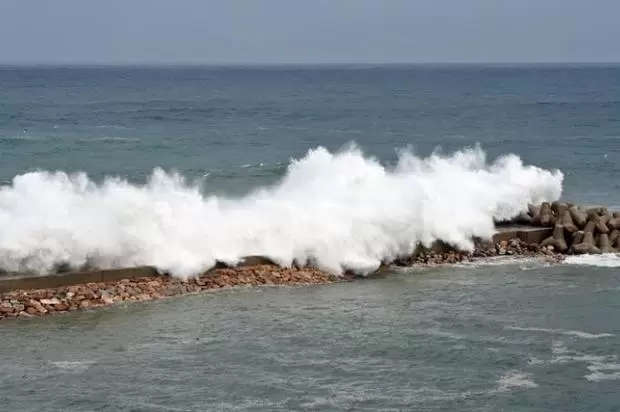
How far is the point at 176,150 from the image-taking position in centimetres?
5556

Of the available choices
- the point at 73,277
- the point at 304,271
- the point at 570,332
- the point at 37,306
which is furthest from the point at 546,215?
the point at 37,306

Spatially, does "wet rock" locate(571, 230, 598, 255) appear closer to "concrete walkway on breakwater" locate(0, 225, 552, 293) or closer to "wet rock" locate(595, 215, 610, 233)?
"wet rock" locate(595, 215, 610, 233)

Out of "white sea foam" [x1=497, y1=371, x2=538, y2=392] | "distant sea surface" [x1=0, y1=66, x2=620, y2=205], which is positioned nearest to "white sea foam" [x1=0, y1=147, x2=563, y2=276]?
"white sea foam" [x1=497, y1=371, x2=538, y2=392]

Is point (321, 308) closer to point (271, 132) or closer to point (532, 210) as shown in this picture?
point (532, 210)

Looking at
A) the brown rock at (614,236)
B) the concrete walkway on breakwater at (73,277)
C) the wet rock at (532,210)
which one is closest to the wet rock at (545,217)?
the wet rock at (532,210)

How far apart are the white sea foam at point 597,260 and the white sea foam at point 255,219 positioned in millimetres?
2340

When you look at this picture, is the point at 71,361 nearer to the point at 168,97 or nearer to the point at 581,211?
the point at 581,211

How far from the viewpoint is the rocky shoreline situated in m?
20.6

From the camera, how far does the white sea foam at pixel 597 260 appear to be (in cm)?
2577

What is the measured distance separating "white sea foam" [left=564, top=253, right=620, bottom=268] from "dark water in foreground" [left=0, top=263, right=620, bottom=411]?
8.60ft

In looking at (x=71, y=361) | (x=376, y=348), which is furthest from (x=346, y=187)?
(x=71, y=361)

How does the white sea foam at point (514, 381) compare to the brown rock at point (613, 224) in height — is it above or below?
below

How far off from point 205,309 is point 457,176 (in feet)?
42.3

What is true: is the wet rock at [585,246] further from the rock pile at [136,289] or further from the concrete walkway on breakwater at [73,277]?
the concrete walkway on breakwater at [73,277]
